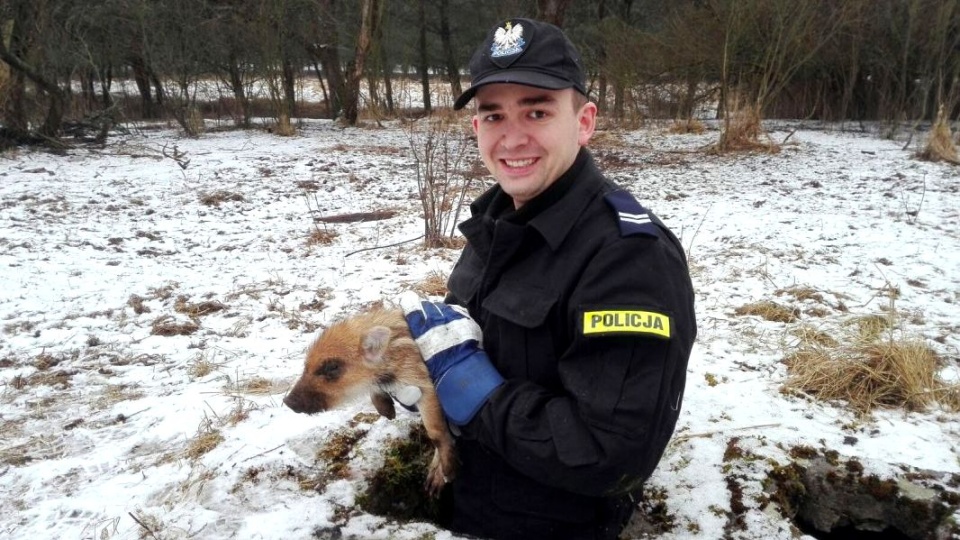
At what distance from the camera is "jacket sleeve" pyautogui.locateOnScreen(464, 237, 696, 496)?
150cm

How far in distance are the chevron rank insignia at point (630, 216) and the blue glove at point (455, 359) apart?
0.62 metres

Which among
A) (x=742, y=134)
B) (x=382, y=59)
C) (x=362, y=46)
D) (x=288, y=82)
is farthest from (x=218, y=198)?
(x=382, y=59)

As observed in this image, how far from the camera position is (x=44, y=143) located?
9492 mm

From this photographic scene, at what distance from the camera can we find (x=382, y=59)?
1552cm

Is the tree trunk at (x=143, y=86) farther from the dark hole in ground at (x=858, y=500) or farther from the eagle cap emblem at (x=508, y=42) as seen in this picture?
the dark hole in ground at (x=858, y=500)

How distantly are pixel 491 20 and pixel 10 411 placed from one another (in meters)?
18.5

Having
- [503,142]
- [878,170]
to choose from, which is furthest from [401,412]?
[878,170]

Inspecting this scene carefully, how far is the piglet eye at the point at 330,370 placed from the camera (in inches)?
90.3

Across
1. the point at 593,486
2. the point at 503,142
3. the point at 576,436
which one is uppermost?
the point at 503,142

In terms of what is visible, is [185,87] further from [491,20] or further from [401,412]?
[401,412]

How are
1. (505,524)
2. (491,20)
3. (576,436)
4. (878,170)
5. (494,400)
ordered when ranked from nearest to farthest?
(576,436)
(494,400)
(505,524)
(878,170)
(491,20)

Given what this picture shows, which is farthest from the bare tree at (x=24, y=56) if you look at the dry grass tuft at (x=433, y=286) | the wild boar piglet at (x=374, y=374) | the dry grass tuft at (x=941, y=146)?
the dry grass tuft at (x=941, y=146)

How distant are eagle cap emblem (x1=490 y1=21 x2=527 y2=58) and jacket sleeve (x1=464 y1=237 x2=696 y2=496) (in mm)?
639

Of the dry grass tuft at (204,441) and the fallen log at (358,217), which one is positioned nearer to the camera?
the dry grass tuft at (204,441)
